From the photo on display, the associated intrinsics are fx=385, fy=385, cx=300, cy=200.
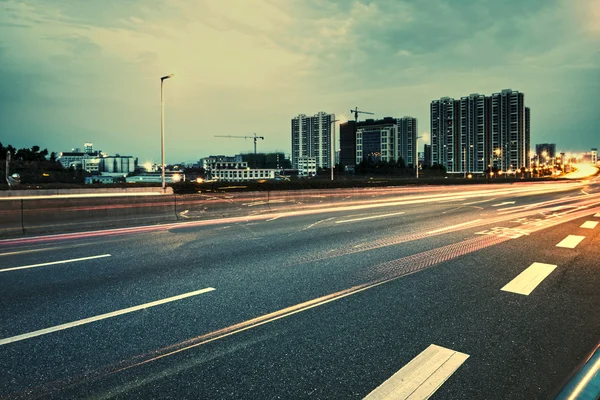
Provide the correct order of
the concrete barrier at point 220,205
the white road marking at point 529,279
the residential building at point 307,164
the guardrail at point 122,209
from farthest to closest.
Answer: the residential building at point 307,164 → the concrete barrier at point 220,205 → the guardrail at point 122,209 → the white road marking at point 529,279

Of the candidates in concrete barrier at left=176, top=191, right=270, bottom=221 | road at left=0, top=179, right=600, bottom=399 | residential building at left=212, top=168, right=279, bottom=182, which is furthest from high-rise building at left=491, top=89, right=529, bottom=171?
road at left=0, top=179, right=600, bottom=399

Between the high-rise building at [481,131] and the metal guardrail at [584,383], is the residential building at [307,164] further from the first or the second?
the metal guardrail at [584,383]

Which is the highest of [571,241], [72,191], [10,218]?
[72,191]

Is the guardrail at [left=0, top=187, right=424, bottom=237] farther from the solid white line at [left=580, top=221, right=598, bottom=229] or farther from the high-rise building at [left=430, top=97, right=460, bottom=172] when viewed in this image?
the high-rise building at [left=430, top=97, right=460, bottom=172]

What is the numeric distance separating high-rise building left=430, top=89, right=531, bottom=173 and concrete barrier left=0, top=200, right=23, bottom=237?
157m

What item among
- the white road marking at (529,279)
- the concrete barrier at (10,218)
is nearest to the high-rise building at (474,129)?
the white road marking at (529,279)

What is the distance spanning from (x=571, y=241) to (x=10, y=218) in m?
16.7

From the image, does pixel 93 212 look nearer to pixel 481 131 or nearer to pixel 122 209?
pixel 122 209

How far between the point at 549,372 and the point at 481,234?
856 cm

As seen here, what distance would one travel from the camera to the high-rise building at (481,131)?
155250 millimetres

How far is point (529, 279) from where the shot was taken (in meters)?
6.55

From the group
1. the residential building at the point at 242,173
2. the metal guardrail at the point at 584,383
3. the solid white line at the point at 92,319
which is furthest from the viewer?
the residential building at the point at 242,173

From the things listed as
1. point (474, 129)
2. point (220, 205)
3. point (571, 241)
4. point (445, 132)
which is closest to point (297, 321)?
point (571, 241)

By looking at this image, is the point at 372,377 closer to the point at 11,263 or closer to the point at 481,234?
the point at 11,263
